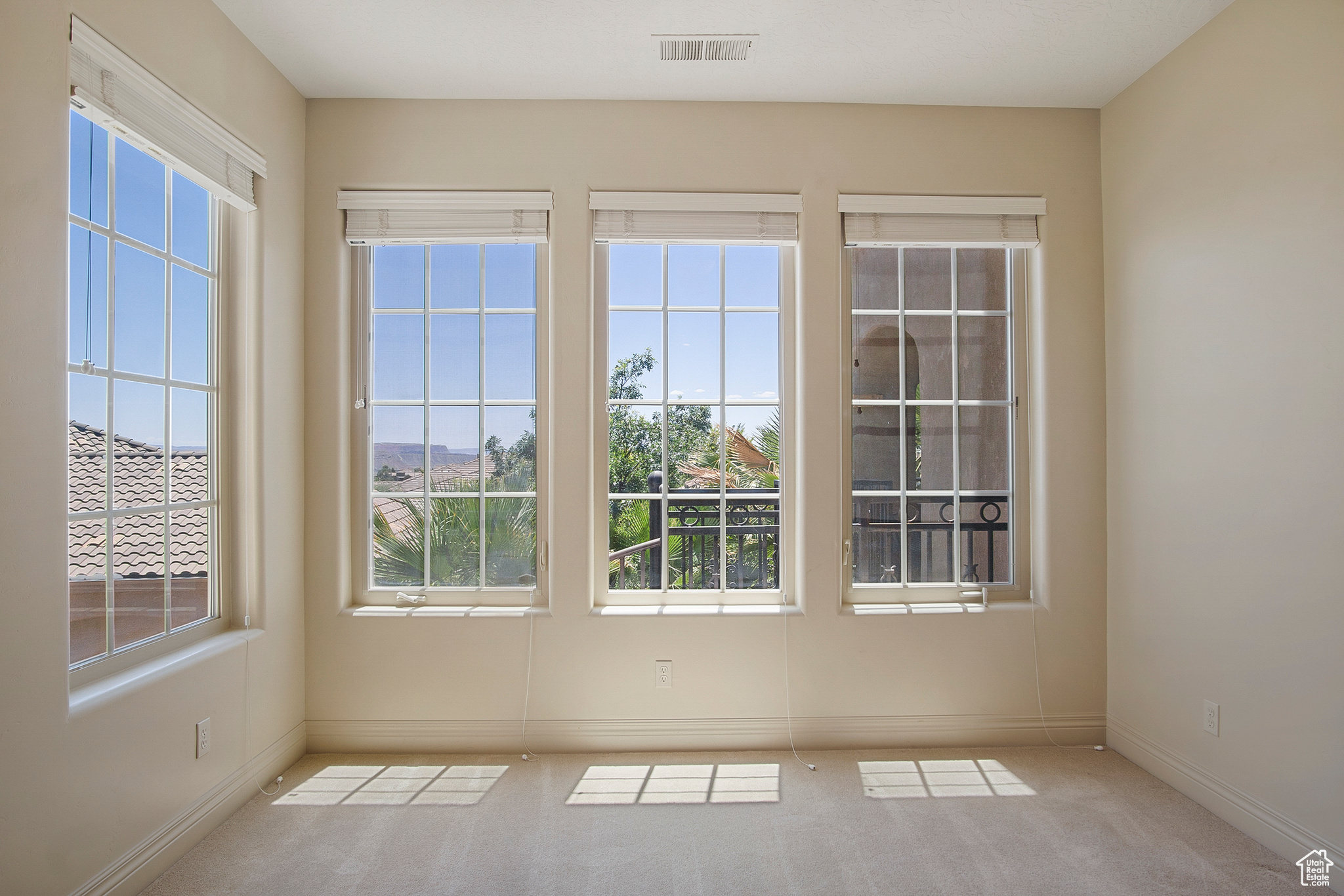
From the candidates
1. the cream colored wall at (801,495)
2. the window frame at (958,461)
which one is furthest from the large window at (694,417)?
the window frame at (958,461)

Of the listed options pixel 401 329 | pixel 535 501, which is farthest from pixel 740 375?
pixel 401 329

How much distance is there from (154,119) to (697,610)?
7.85 feet

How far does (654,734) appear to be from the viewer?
273 cm

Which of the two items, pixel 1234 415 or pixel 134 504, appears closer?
pixel 134 504

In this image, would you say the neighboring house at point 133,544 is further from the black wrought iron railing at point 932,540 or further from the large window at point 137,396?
the black wrought iron railing at point 932,540

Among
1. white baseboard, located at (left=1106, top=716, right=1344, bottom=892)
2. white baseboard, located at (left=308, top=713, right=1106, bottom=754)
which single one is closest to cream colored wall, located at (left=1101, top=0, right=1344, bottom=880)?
white baseboard, located at (left=1106, top=716, right=1344, bottom=892)

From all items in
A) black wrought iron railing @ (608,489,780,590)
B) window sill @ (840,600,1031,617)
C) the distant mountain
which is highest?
the distant mountain

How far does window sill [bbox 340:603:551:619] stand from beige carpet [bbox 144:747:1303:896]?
550 mm

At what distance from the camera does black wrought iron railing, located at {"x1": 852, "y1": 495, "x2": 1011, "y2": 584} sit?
9.46ft

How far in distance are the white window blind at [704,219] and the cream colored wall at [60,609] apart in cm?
131

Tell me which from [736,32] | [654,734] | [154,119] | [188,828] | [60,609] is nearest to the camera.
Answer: [60,609]

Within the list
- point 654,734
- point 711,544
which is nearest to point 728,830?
point 654,734

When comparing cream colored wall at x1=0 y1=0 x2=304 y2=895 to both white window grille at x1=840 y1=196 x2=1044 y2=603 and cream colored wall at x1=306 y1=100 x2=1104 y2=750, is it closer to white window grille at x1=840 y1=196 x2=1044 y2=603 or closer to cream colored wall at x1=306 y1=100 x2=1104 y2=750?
cream colored wall at x1=306 y1=100 x2=1104 y2=750

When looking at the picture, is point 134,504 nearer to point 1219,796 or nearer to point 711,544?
point 711,544
